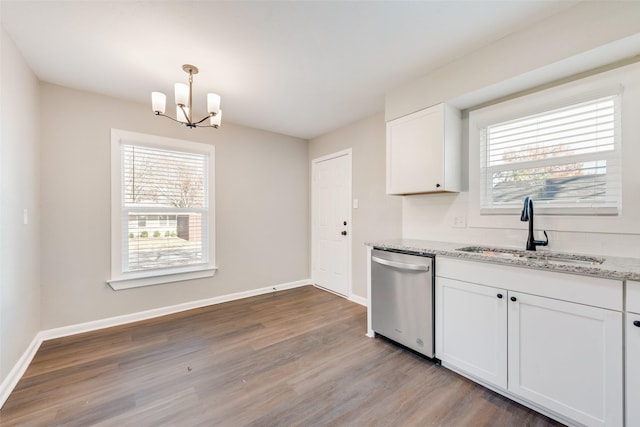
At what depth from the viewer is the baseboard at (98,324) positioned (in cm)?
183

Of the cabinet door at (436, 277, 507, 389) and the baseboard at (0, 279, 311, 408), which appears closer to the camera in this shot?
the cabinet door at (436, 277, 507, 389)

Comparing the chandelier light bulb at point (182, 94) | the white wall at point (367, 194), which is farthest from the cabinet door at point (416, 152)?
the chandelier light bulb at point (182, 94)

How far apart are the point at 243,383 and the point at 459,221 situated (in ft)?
7.36

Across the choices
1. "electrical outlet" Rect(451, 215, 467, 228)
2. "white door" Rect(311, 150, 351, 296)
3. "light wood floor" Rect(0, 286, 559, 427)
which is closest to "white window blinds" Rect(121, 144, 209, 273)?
"light wood floor" Rect(0, 286, 559, 427)

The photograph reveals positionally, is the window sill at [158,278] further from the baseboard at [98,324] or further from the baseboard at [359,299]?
the baseboard at [359,299]

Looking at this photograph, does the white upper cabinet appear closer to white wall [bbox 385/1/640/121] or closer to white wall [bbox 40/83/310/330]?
white wall [bbox 385/1/640/121]

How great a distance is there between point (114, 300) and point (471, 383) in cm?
345

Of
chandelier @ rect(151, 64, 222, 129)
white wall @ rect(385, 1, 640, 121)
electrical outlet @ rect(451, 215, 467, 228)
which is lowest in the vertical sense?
electrical outlet @ rect(451, 215, 467, 228)

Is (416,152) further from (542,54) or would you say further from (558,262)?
(558,262)

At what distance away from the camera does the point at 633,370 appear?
4.17 feet

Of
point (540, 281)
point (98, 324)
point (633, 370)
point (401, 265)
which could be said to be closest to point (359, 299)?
point (401, 265)

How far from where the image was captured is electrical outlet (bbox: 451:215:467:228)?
95.2 inches

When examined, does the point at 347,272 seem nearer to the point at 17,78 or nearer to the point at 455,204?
the point at 455,204

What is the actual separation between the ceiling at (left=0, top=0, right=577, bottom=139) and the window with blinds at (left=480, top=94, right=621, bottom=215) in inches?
27.9
